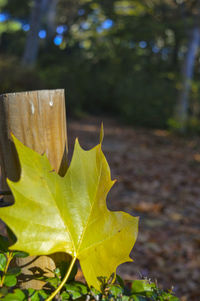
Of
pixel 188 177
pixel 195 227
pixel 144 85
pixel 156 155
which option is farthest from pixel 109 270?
pixel 144 85

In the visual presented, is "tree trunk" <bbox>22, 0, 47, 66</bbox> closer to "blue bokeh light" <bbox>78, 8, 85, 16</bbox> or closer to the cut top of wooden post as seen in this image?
"blue bokeh light" <bbox>78, 8, 85, 16</bbox>

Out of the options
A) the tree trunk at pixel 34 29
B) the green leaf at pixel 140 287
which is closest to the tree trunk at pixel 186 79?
the tree trunk at pixel 34 29

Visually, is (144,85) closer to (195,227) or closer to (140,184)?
(140,184)

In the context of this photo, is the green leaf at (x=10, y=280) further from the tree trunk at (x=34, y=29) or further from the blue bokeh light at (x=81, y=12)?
the blue bokeh light at (x=81, y=12)

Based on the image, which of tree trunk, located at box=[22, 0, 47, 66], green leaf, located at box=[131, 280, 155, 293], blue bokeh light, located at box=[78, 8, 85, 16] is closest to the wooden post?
green leaf, located at box=[131, 280, 155, 293]

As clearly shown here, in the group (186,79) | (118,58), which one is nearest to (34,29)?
(118,58)
